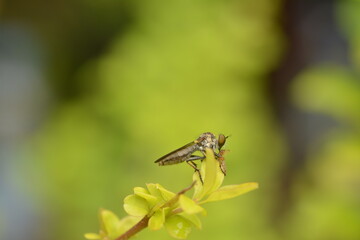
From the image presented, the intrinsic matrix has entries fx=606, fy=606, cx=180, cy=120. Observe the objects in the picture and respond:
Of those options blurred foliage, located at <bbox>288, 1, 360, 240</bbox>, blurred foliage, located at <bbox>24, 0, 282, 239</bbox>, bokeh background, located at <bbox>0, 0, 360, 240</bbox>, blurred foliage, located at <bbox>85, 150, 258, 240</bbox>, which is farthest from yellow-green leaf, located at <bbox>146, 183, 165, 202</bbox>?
blurred foliage, located at <bbox>24, 0, 282, 239</bbox>

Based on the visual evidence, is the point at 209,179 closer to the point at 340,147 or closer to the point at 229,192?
the point at 229,192

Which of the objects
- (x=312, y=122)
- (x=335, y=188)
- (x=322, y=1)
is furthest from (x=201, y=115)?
(x=322, y=1)

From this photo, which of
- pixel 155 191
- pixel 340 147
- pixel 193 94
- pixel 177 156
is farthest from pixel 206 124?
pixel 155 191

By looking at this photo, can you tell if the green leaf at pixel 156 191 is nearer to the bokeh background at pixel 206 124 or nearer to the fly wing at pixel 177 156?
the fly wing at pixel 177 156

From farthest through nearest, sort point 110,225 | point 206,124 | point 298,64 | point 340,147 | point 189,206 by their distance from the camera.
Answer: point 298,64
point 206,124
point 340,147
point 110,225
point 189,206

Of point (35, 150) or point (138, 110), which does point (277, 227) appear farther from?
point (35, 150)

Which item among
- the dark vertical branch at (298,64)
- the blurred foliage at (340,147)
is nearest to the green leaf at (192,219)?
the blurred foliage at (340,147)
